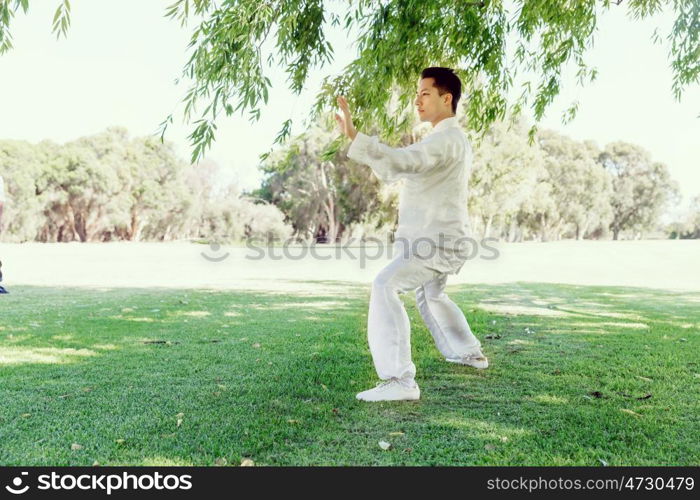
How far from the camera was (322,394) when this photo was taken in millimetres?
4148

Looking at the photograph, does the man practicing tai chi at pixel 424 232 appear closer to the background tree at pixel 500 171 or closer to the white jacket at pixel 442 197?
the white jacket at pixel 442 197

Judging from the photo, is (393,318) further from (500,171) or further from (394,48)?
(500,171)

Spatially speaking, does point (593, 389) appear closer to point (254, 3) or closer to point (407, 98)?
point (407, 98)

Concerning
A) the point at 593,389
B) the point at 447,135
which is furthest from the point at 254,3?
the point at 593,389

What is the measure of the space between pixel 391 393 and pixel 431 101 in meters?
2.09

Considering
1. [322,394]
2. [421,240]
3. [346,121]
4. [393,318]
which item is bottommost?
[322,394]

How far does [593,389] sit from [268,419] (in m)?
2.49

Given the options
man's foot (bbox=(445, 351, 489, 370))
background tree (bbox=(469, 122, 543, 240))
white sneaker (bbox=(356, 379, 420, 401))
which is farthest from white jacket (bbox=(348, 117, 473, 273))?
background tree (bbox=(469, 122, 543, 240))

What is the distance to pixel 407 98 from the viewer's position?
6301 millimetres

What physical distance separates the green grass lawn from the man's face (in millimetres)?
2047

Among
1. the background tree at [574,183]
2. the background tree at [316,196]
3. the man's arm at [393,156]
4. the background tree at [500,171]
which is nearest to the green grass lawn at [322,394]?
the man's arm at [393,156]

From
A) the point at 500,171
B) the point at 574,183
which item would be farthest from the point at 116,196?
the point at 574,183
